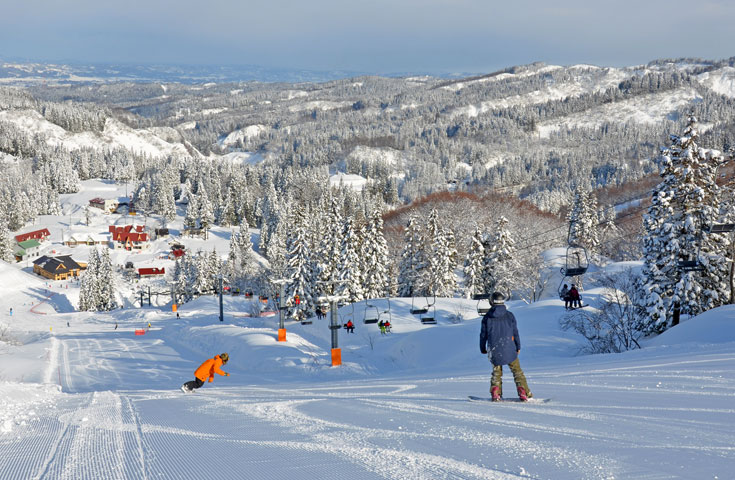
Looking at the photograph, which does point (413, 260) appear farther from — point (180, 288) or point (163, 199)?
point (163, 199)

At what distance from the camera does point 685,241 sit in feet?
69.1

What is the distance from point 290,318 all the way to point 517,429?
3629 cm

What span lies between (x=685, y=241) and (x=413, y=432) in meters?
19.4

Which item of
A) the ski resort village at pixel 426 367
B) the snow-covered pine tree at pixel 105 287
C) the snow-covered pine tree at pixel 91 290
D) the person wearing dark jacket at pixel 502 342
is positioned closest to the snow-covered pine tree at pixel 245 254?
the ski resort village at pixel 426 367

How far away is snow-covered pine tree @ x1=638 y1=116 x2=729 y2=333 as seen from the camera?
20.6 metres

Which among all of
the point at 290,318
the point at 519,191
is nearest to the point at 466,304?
the point at 290,318

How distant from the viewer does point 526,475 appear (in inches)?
177

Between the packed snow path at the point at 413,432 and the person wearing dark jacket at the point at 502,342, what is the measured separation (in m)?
0.40

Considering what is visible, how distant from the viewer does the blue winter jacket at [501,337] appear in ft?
25.7

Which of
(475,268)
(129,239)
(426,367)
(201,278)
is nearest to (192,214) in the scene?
(129,239)

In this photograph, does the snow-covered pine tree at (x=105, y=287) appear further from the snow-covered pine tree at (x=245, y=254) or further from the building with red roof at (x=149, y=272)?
the snow-covered pine tree at (x=245, y=254)

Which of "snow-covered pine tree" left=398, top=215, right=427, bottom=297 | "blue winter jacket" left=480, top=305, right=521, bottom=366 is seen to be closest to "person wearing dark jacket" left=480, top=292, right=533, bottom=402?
"blue winter jacket" left=480, top=305, right=521, bottom=366

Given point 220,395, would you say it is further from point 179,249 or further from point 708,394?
point 179,249

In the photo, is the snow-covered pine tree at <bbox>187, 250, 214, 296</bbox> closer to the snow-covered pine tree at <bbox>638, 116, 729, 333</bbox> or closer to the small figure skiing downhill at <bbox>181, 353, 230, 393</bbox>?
the snow-covered pine tree at <bbox>638, 116, 729, 333</bbox>
